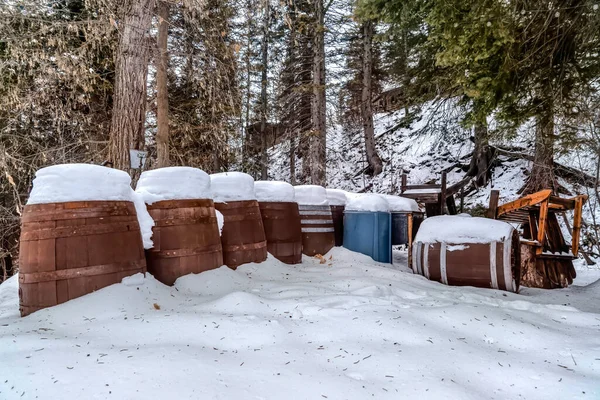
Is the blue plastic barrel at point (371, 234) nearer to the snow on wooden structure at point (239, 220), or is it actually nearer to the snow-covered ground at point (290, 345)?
the snow on wooden structure at point (239, 220)

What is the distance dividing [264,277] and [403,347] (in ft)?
5.51

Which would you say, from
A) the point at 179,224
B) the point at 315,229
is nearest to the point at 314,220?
the point at 315,229

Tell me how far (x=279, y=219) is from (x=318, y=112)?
18.4 ft

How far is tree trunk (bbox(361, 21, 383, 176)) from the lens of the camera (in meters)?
12.1

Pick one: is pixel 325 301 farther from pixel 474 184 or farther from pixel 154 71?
pixel 474 184

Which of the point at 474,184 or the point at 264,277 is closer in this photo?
the point at 264,277

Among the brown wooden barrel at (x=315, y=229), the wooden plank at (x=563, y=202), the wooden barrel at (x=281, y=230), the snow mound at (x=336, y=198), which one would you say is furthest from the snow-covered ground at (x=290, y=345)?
the snow mound at (x=336, y=198)

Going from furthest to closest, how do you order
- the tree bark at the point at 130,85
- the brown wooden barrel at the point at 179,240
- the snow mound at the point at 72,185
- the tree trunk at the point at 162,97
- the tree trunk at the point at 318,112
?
the tree trunk at the point at 318,112 → the tree trunk at the point at 162,97 → the tree bark at the point at 130,85 → the brown wooden barrel at the point at 179,240 → the snow mound at the point at 72,185

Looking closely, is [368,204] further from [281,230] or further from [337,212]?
[281,230]

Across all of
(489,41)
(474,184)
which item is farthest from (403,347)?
(474,184)

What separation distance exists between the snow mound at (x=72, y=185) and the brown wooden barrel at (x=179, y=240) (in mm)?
401

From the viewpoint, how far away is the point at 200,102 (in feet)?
24.9

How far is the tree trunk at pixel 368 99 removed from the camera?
1212cm

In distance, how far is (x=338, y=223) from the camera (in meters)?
4.98
